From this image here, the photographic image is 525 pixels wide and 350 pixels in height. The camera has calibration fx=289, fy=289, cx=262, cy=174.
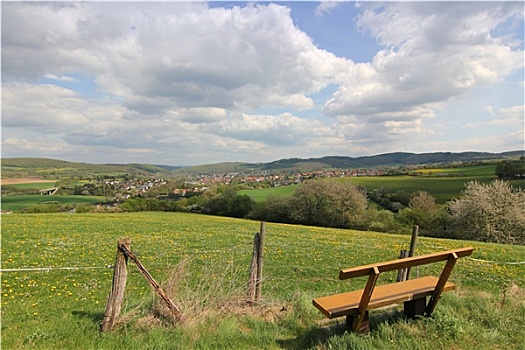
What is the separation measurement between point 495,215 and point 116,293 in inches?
1426

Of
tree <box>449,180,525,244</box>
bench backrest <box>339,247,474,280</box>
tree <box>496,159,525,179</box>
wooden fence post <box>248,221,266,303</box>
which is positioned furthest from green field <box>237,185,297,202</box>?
bench backrest <box>339,247,474,280</box>

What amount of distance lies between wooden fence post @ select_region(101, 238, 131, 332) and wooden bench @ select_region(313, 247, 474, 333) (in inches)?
121

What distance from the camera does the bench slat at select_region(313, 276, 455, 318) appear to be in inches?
169

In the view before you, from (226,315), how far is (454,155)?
6599 inches

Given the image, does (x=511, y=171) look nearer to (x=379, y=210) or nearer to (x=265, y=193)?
(x=379, y=210)

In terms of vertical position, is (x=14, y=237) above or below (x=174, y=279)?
below

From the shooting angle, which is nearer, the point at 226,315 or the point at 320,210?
the point at 226,315

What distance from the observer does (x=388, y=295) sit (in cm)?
470

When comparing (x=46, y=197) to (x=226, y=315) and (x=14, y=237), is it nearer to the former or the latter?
(x=14, y=237)

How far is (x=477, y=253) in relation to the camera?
14.0 metres

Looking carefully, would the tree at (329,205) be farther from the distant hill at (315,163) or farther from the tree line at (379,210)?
the distant hill at (315,163)

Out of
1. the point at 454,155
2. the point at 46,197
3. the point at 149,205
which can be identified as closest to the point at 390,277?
the point at 149,205

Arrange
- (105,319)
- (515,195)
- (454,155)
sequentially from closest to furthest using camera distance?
(105,319) → (515,195) → (454,155)

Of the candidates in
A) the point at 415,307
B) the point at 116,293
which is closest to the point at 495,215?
the point at 415,307
